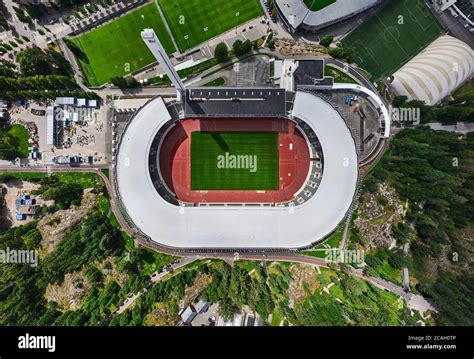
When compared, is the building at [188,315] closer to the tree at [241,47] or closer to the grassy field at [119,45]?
the grassy field at [119,45]

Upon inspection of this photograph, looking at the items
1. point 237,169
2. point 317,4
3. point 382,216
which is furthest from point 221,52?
point 382,216

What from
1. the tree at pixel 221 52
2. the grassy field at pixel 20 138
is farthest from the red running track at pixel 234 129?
the grassy field at pixel 20 138

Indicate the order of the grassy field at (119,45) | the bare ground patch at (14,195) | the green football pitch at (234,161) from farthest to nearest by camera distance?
the green football pitch at (234,161) < the grassy field at (119,45) < the bare ground patch at (14,195)

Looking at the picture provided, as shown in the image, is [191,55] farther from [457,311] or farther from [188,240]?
[457,311]

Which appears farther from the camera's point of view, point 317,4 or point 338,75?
point 338,75

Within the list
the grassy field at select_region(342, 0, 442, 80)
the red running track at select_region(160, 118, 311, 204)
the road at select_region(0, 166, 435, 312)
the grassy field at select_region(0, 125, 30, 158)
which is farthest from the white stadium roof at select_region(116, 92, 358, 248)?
the grassy field at select_region(0, 125, 30, 158)

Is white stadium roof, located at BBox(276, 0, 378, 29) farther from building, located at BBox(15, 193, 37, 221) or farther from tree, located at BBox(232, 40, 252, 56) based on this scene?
building, located at BBox(15, 193, 37, 221)

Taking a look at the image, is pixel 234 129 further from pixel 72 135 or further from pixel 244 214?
pixel 72 135
